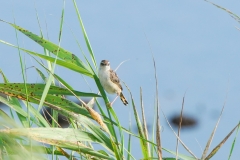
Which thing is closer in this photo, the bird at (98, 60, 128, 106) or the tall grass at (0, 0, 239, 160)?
the tall grass at (0, 0, 239, 160)

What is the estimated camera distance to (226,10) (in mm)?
2098

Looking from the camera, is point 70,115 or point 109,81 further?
point 109,81

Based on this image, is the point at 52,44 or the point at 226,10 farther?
the point at 52,44

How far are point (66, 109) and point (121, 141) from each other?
0.35 m

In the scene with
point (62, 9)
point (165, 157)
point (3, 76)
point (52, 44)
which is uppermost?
point (62, 9)

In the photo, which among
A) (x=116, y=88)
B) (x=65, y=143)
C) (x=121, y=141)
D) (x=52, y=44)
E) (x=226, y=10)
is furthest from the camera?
(x=116, y=88)

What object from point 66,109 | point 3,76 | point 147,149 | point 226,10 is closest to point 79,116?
point 66,109

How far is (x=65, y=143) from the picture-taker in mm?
2232

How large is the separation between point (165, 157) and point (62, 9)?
961 mm

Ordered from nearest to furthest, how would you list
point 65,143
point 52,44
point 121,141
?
point 65,143, point 121,141, point 52,44

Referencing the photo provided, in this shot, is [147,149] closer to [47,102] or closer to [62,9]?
[47,102]

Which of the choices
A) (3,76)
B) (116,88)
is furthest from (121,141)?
(116,88)

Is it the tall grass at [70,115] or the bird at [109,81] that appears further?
the bird at [109,81]

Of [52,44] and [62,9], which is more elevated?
[62,9]
